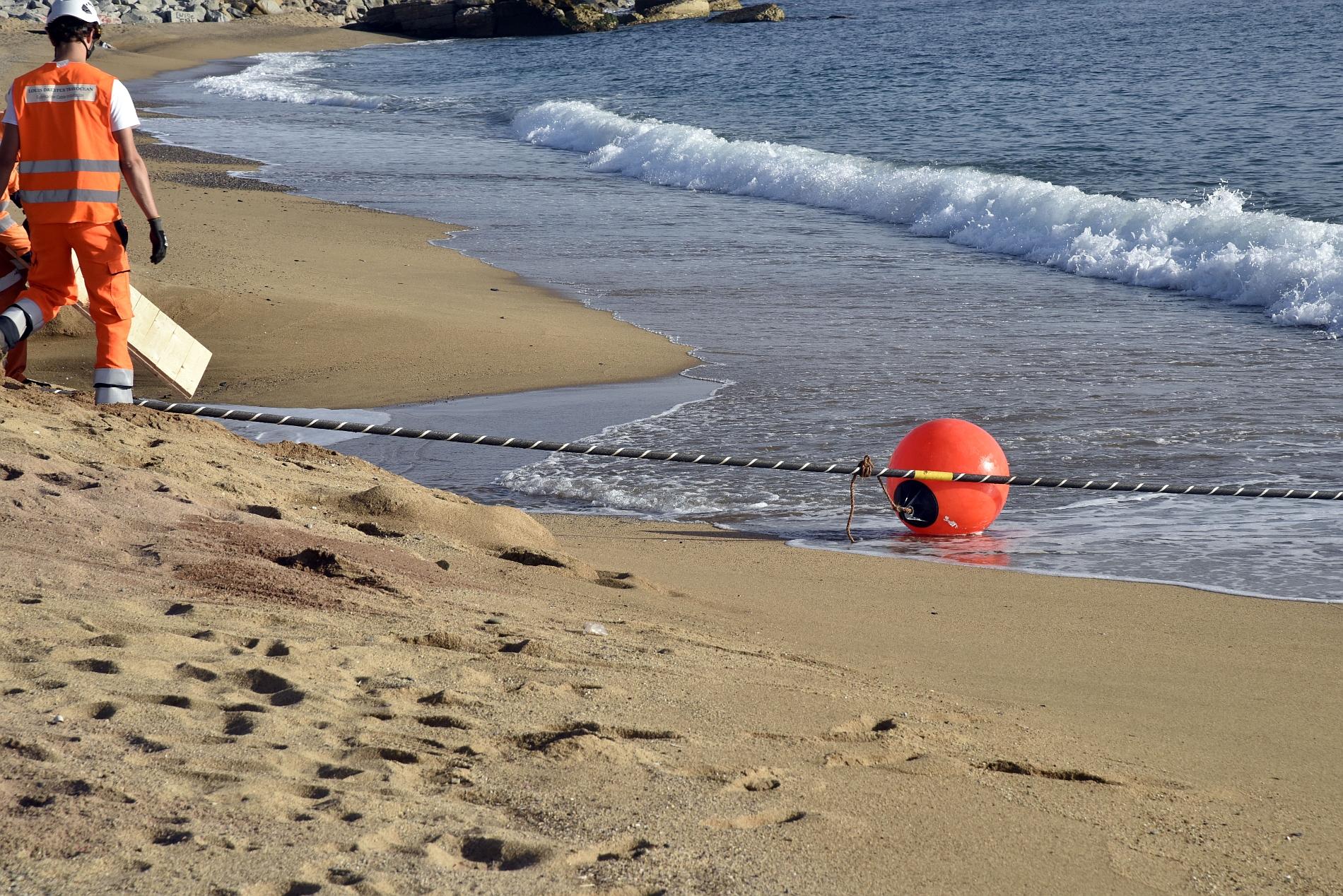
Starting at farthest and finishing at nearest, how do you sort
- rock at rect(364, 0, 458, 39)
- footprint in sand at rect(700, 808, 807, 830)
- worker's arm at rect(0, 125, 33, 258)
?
rock at rect(364, 0, 458, 39) → worker's arm at rect(0, 125, 33, 258) → footprint in sand at rect(700, 808, 807, 830)

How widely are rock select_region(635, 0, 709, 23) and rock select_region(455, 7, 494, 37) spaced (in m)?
7.32

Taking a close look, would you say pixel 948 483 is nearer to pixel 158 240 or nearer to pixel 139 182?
pixel 158 240

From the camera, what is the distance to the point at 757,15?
55.0m

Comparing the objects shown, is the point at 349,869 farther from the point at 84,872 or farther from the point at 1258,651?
the point at 1258,651

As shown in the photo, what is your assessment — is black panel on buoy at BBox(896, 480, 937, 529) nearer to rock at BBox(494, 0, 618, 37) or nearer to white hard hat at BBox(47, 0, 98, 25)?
white hard hat at BBox(47, 0, 98, 25)

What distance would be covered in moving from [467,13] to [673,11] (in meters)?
9.95

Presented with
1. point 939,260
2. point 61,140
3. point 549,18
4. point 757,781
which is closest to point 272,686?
point 757,781

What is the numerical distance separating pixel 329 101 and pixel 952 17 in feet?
90.7

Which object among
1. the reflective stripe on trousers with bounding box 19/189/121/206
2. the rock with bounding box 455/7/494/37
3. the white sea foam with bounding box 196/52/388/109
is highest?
Result: the rock with bounding box 455/7/494/37

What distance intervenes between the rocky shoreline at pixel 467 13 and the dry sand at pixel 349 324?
45.8 meters

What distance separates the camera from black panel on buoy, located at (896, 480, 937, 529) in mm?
5285

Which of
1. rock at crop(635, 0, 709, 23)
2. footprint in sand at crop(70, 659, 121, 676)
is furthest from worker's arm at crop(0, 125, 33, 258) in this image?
rock at crop(635, 0, 709, 23)

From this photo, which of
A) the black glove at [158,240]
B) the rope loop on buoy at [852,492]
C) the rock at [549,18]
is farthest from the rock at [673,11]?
the rope loop on buoy at [852,492]

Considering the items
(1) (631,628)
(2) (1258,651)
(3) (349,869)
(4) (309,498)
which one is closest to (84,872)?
(3) (349,869)
